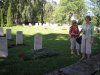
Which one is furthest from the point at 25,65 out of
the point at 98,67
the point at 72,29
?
the point at 72,29

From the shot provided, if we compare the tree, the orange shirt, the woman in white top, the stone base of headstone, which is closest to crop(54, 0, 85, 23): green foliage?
the tree

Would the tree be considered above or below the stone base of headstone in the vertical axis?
above

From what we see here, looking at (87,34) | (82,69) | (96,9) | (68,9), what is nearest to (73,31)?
(87,34)

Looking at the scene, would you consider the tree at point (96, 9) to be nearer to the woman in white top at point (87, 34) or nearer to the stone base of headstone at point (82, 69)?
the woman in white top at point (87, 34)

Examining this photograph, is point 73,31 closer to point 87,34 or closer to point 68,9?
point 87,34

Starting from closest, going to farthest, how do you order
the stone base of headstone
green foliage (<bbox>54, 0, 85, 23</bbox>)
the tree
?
the stone base of headstone < the tree < green foliage (<bbox>54, 0, 85, 23</bbox>)

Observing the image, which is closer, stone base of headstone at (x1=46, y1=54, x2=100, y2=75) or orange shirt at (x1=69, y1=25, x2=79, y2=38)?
stone base of headstone at (x1=46, y1=54, x2=100, y2=75)

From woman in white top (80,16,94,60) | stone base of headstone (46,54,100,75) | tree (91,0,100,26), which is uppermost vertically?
tree (91,0,100,26)

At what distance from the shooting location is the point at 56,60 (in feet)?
40.8

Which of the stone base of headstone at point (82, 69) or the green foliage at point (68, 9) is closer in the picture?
the stone base of headstone at point (82, 69)

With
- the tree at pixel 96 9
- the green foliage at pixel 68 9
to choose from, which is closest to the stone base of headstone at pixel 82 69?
the tree at pixel 96 9

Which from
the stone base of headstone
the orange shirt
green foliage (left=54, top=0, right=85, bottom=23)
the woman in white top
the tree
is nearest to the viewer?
the stone base of headstone

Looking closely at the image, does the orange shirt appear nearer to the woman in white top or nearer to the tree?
the woman in white top

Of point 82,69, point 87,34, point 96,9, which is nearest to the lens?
point 82,69
